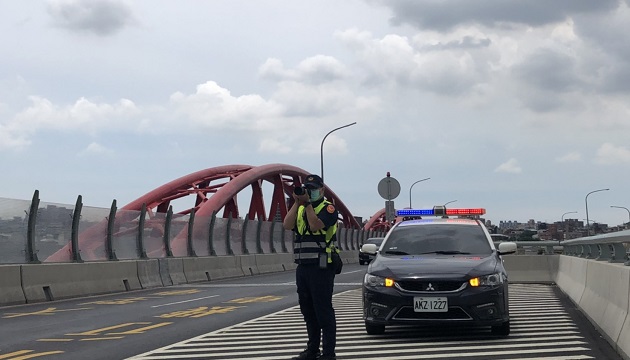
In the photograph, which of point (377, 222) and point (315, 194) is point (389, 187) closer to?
point (315, 194)

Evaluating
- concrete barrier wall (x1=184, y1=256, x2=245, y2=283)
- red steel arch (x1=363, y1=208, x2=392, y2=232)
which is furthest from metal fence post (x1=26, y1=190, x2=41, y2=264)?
red steel arch (x1=363, y1=208, x2=392, y2=232)

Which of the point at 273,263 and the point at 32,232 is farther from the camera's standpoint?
the point at 273,263

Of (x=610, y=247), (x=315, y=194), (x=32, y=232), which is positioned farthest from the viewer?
(x=32, y=232)

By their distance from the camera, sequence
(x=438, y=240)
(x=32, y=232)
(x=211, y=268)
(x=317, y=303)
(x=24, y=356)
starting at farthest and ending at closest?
(x=211, y=268), (x=32, y=232), (x=438, y=240), (x=24, y=356), (x=317, y=303)

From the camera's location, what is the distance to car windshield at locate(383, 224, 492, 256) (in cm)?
1133

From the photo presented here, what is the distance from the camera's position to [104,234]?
2398cm

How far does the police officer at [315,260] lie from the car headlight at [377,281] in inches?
67.7

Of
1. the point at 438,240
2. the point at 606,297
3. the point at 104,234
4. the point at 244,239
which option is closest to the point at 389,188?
the point at 104,234

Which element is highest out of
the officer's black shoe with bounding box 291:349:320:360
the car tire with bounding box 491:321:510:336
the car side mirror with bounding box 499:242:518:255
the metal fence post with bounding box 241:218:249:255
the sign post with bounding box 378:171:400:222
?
the sign post with bounding box 378:171:400:222

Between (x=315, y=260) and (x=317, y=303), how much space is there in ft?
1.29

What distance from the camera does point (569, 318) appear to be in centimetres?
1280

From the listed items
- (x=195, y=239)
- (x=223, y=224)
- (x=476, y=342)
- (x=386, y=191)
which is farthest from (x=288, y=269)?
(x=476, y=342)

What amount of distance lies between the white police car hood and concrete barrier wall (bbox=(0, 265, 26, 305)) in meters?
9.21

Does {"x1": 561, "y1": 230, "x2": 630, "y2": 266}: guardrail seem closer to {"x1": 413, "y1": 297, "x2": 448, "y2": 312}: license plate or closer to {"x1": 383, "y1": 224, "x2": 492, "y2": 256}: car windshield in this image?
{"x1": 383, "y1": 224, "x2": 492, "y2": 256}: car windshield
